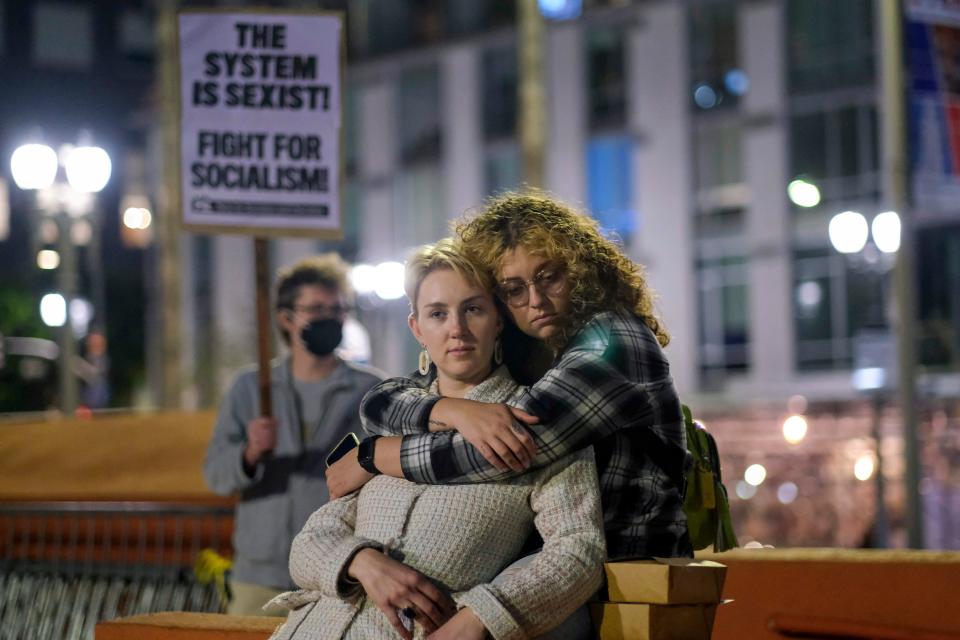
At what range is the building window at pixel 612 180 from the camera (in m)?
42.4

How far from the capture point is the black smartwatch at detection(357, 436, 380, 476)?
394 centimetres

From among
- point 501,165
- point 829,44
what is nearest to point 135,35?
point 501,165

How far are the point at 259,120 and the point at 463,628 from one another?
3850 millimetres

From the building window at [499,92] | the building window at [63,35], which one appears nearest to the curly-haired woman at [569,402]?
the building window at [499,92]

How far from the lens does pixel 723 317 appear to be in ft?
133

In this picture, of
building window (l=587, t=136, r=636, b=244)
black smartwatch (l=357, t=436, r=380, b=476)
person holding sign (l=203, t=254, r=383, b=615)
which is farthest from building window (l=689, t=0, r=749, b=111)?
black smartwatch (l=357, t=436, r=380, b=476)

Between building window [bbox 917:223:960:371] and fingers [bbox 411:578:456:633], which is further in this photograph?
building window [bbox 917:223:960:371]

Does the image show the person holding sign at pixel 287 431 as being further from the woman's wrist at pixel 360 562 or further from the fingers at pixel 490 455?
the fingers at pixel 490 455

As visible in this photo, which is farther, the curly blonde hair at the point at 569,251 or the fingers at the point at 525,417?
the curly blonde hair at the point at 569,251

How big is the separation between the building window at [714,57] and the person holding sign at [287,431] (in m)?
35.2

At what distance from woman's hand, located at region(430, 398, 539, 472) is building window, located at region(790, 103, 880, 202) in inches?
1433

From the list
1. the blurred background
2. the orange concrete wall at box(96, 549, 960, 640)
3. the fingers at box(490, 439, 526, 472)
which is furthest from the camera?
the blurred background

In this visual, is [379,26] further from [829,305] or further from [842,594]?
[842,594]

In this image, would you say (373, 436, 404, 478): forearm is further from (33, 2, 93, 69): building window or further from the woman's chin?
(33, 2, 93, 69): building window
